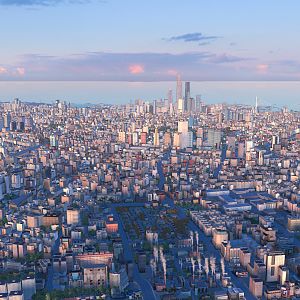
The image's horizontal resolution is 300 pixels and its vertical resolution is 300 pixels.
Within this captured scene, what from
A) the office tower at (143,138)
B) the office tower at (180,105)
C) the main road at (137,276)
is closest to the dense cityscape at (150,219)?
the main road at (137,276)

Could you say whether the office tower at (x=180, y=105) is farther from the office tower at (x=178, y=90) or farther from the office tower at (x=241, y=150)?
the office tower at (x=241, y=150)

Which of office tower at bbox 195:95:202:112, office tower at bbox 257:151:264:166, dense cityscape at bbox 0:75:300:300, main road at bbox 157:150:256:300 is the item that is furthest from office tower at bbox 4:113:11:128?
office tower at bbox 257:151:264:166

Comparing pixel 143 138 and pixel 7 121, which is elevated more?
pixel 7 121

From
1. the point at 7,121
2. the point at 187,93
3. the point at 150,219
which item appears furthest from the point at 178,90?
the point at 150,219

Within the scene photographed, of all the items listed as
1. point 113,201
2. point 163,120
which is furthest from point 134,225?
point 163,120

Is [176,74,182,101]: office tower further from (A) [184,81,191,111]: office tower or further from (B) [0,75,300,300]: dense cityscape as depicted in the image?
(B) [0,75,300,300]: dense cityscape

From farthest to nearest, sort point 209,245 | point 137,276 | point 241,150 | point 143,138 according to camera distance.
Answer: point 143,138
point 241,150
point 209,245
point 137,276

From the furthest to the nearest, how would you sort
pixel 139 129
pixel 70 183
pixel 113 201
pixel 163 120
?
pixel 163 120
pixel 139 129
pixel 70 183
pixel 113 201

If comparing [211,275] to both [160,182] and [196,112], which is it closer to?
[160,182]

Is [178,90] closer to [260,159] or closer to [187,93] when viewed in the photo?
[187,93]
